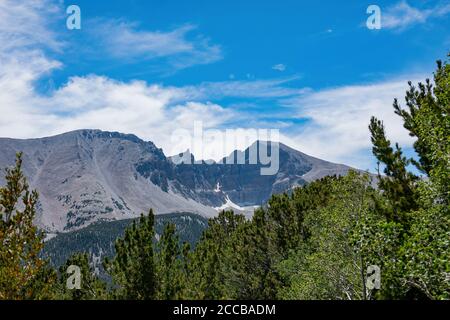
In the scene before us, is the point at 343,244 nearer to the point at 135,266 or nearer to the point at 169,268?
the point at 169,268

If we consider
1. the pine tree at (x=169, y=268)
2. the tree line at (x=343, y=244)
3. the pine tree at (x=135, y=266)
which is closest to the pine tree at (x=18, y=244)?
the tree line at (x=343, y=244)

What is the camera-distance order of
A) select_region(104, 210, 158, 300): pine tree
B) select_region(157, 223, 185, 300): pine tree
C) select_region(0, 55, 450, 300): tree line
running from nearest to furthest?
select_region(0, 55, 450, 300): tree line → select_region(157, 223, 185, 300): pine tree → select_region(104, 210, 158, 300): pine tree

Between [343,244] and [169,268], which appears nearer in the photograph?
[169,268]

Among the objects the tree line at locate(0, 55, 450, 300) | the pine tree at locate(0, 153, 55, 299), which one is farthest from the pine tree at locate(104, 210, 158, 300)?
the pine tree at locate(0, 153, 55, 299)

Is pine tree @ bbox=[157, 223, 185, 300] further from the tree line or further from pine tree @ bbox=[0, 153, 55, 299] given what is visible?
pine tree @ bbox=[0, 153, 55, 299]

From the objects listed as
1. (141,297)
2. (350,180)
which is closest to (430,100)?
(350,180)

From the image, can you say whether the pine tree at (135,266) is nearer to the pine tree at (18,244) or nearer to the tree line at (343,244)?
the tree line at (343,244)

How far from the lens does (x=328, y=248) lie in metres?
27.0

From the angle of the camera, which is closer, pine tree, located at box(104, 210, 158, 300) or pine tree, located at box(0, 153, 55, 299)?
pine tree, located at box(0, 153, 55, 299)

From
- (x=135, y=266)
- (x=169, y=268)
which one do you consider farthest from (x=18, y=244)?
(x=169, y=268)

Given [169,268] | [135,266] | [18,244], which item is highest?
[18,244]
